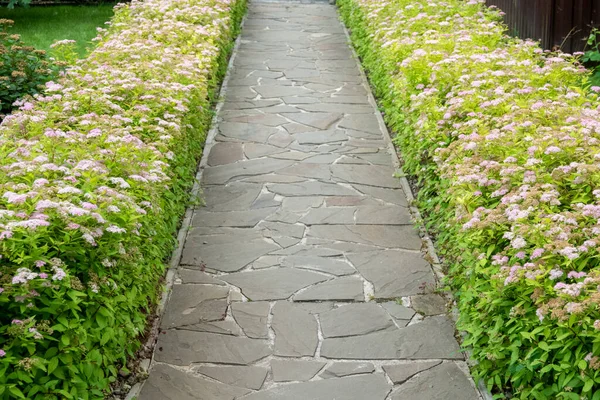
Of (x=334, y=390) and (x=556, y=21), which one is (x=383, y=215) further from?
(x=556, y=21)

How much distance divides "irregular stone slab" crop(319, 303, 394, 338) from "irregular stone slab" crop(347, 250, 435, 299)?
24cm

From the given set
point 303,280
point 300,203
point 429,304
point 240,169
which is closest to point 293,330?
point 303,280

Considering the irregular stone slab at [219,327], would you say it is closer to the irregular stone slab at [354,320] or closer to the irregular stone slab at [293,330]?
the irregular stone slab at [293,330]

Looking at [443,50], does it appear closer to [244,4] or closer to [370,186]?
[370,186]

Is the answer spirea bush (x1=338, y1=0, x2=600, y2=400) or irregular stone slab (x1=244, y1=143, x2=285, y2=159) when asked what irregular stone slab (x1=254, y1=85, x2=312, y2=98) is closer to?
irregular stone slab (x1=244, y1=143, x2=285, y2=159)

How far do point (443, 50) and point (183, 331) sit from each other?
187 inches

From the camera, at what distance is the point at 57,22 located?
17344 mm

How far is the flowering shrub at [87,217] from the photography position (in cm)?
427

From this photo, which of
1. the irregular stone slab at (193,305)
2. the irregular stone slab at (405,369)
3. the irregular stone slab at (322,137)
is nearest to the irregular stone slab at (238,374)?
the irregular stone slab at (193,305)

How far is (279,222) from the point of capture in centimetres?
782

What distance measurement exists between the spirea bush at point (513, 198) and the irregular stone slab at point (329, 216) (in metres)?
0.76

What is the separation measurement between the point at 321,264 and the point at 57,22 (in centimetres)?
1251

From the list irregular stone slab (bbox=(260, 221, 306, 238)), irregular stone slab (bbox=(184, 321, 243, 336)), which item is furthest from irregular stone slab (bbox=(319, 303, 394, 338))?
irregular stone slab (bbox=(260, 221, 306, 238))

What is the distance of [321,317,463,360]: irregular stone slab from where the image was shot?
18.6ft
